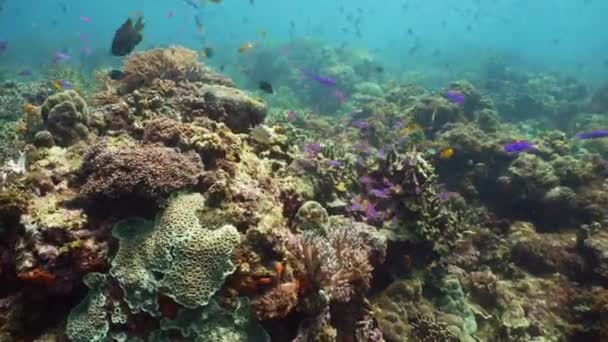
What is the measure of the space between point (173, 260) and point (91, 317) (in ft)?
2.74

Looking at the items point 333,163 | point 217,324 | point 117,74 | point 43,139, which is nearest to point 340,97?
point 117,74

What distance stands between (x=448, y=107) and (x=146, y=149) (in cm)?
1182

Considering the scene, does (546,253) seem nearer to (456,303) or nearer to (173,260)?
(456,303)

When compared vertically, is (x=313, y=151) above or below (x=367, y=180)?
above

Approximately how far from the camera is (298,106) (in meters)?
21.2

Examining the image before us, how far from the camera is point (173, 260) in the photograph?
3684 millimetres

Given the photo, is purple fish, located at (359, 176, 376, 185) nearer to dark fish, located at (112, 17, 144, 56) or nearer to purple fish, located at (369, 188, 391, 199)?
purple fish, located at (369, 188, 391, 199)

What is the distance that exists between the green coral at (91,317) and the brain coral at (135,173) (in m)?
0.87

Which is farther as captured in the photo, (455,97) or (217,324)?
(455,97)

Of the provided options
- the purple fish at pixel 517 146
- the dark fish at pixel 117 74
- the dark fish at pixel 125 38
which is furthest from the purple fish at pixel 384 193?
the dark fish at pixel 117 74

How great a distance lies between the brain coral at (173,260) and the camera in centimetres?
354

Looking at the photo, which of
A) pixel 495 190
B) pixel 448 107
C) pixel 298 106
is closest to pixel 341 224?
pixel 495 190

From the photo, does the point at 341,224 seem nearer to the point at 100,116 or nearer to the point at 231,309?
the point at 231,309

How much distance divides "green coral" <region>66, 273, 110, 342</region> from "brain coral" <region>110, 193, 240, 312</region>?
19cm
